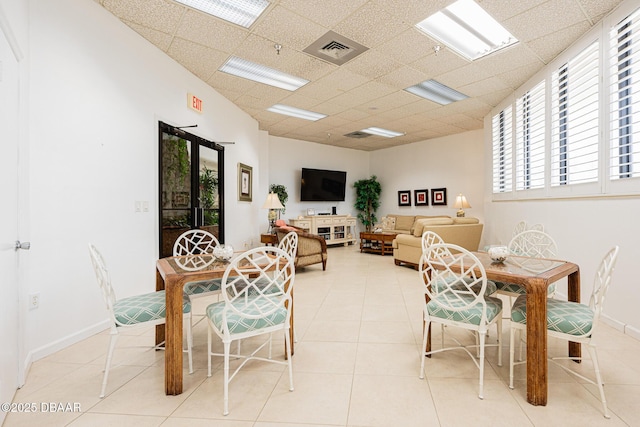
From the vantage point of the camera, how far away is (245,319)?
1799 millimetres

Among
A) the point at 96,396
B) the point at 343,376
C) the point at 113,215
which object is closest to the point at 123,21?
the point at 113,215

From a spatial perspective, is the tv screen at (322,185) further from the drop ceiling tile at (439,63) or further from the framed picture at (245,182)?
the drop ceiling tile at (439,63)

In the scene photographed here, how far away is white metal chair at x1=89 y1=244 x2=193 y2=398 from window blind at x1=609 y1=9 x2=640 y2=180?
12.5ft

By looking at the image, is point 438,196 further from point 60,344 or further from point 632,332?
point 60,344

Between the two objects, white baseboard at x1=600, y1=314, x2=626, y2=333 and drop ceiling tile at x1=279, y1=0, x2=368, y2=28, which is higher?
drop ceiling tile at x1=279, y1=0, x2=368, y2=28

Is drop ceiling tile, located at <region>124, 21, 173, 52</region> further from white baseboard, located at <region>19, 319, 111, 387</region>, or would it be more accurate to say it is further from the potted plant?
the potted plant

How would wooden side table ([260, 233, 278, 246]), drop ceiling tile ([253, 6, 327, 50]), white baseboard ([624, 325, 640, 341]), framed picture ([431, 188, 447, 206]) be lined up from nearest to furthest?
white baseboard ([624, 325, 640, 341]), drop ceiling tile ([253, 6, 327, 50]), wooden side table ([260, 233, 278, 246]), framed picture ([431, 188, 447, 206])

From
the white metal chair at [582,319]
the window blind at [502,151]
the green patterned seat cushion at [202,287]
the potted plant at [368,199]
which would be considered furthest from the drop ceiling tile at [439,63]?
the potted plant at [368,199]

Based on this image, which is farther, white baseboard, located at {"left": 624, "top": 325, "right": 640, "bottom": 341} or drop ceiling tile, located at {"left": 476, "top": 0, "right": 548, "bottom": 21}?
drop ceiling tile, located at {"left": 476, "top": 0, "right": 548, "bottom": 21}

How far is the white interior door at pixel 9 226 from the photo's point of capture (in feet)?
5.42

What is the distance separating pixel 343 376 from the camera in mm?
2037

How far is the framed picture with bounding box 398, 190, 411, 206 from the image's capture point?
347 inches

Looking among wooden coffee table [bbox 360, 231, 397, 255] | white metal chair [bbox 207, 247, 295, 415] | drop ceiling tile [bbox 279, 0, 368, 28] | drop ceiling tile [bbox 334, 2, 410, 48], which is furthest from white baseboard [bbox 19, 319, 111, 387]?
wooden coffee table [bbox 360, 231, 397, 255]

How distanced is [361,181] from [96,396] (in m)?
8.36
